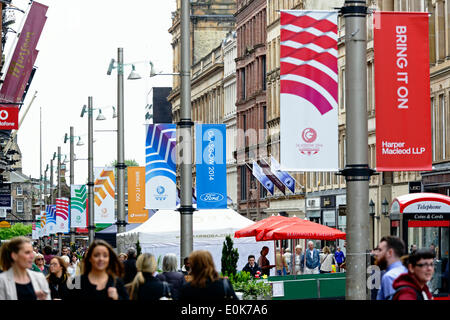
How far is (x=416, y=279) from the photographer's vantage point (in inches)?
388

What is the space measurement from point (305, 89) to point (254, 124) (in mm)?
65351

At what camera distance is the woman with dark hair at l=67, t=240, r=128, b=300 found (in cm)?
1094

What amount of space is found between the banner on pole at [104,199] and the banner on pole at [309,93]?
103 feet

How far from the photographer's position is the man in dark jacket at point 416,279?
957 cm

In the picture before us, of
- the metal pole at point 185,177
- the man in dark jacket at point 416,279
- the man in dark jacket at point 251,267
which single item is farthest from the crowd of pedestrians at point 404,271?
the man in dark jacket at point 251,267

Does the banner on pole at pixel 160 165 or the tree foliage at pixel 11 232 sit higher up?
the banner on pole at pixel 160 165

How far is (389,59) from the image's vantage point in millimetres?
15328


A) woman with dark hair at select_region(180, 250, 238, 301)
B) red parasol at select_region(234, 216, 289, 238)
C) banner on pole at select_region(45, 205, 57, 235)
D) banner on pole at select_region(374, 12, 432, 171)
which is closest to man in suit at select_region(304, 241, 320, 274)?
red parasol at select_region(234, 216, 289, 238)

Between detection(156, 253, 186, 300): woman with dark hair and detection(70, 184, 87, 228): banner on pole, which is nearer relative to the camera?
detection(156, 253, 186, 300): woman with dark hair

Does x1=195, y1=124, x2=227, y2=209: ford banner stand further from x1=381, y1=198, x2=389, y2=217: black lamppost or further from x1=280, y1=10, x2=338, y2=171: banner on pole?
x1=381, y1=198, x2=389, y2=217: black lamppost

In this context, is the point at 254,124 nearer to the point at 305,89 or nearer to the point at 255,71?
the point at 255,71

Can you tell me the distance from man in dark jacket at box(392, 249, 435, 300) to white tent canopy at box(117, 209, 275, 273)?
25.5 m

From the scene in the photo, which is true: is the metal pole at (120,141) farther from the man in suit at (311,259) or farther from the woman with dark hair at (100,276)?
the woman with dark hair at (100,276)
